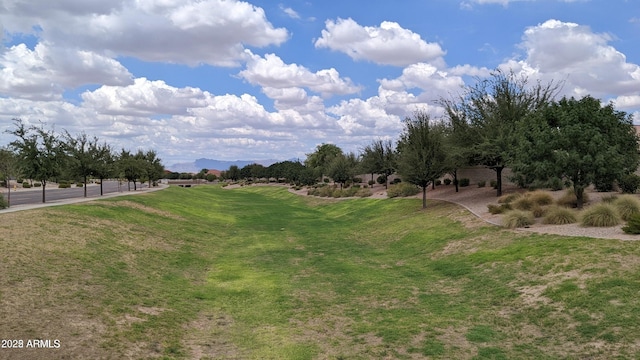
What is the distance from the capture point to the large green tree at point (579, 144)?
23.0 meters

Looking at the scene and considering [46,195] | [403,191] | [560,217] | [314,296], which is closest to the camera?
[314,296]

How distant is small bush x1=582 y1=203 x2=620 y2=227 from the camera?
18.8 m

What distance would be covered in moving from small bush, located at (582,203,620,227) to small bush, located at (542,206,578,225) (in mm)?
1061

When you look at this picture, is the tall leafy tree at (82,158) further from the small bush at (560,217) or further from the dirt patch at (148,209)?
the small bush at (560,217)

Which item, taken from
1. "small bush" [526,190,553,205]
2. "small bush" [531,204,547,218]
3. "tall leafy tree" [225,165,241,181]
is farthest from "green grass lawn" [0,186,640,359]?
"tall leafy tree" [225,165,241,181]

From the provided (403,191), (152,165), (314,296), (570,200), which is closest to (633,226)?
(570,200)

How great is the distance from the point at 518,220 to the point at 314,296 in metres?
12.0

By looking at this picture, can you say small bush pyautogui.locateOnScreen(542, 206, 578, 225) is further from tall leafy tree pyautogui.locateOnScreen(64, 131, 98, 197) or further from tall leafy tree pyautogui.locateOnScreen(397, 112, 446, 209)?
tall leafy tree pyautogui.locateOnScreen(64, 131, 98, 197)

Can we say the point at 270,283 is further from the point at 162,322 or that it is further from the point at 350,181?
the point at 350,181

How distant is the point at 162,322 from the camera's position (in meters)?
11.7

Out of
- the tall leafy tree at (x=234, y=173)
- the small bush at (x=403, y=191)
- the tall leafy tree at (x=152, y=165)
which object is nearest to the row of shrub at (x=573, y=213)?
the small bush at (x=403, y=191)

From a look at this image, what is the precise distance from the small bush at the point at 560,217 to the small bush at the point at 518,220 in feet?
2.23

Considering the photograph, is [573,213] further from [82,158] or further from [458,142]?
[82,158]

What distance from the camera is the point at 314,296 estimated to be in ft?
49.6
